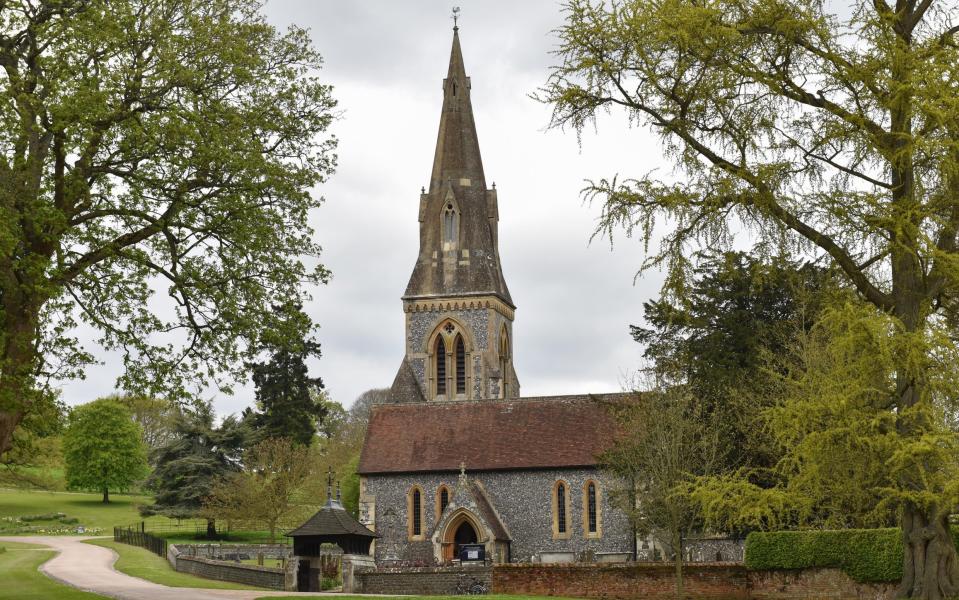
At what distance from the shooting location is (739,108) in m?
15.1

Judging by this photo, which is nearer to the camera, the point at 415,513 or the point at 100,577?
the point at 100,577

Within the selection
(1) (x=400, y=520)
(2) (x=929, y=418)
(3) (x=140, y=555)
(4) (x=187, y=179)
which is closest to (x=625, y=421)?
(1) (x=400, y=520)

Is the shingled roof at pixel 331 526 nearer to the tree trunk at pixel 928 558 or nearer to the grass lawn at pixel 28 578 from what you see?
the grass lawn at pixel 28 578

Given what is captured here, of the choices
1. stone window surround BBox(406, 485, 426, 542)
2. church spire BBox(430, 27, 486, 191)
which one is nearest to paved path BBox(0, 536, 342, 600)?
stone window surround BBox(406, 485, 426, 542)

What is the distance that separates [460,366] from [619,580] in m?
28.1

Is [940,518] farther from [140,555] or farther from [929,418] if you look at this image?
[140,555]

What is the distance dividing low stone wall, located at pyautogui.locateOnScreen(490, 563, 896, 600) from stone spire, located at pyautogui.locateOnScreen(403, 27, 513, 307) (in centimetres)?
2814

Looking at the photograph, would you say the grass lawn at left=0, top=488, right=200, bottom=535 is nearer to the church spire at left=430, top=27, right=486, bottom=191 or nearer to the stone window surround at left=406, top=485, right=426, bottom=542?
the stone window surround at left=406, top=485, right=426, bottom=542

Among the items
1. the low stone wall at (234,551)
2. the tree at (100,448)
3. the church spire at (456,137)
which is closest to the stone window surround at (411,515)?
the low stone wall at (234,551)

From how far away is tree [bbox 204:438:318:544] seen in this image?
52.7 meters

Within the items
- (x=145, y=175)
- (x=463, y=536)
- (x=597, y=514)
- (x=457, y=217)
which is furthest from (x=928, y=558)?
(x=457, y=217)

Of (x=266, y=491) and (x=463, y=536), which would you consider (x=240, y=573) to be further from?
(x=266, y=491)

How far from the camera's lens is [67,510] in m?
74.8

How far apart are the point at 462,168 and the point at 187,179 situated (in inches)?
1679
